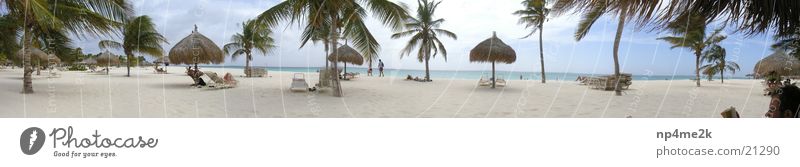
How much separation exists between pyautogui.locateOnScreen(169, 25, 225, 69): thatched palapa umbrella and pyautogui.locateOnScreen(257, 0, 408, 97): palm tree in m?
4.15

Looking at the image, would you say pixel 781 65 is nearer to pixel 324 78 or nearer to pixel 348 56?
pixel 324 78

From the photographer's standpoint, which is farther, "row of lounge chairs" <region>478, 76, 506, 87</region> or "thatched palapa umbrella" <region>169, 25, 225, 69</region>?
"row of lounge chairs" <region>478, 76, 506, 87</region>

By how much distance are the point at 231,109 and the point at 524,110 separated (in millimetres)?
3387

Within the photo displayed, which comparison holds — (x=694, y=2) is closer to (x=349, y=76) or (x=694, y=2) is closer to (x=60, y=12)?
(x=60, y=12)

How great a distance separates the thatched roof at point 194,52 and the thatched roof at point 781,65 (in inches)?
401

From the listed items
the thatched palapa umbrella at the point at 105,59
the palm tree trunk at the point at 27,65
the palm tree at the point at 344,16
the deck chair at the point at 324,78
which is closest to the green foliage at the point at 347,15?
the palm tree at the point at 344,16

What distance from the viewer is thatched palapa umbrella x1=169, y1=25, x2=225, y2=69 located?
371 inches

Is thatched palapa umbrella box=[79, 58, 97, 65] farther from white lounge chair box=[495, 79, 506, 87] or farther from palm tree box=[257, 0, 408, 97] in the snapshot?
white lounge chair box=[495, 79, 506, 87]

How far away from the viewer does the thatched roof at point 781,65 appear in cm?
408

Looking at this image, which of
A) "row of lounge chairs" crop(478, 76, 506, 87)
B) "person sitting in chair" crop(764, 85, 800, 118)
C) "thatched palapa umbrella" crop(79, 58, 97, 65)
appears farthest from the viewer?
"thatched palapa umbrella" crop(79, 58, 97, 65)

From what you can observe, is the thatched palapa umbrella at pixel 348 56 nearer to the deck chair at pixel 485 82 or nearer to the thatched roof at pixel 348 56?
the thatched roof at pixel 348 56

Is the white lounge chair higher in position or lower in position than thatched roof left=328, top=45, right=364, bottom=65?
lower

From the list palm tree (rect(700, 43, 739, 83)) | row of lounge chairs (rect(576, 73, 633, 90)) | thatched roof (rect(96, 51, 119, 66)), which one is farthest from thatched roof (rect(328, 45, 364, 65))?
thatched roof (rect(96, 51, 119, 66))
